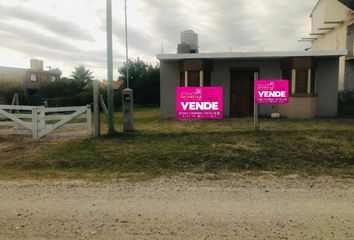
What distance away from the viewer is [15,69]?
4766cm

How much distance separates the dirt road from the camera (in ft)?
11.5

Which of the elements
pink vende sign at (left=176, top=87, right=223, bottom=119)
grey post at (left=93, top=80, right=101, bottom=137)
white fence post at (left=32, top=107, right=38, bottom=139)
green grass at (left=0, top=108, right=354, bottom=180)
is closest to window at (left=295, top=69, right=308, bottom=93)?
green grass at (left=0, top=108, right=354, bottom=180)

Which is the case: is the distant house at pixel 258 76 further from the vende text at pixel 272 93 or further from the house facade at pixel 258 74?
the vende text at pixel 272 93

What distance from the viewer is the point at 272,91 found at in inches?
432

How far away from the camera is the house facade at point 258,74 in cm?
1598

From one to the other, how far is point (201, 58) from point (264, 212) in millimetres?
13015

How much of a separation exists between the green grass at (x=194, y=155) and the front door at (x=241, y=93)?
24.7 ft

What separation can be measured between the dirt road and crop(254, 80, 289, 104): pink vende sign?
18.1ft

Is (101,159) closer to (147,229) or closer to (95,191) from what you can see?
(95,191)

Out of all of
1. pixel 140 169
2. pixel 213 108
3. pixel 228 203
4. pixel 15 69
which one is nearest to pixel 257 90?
pixel 213 108

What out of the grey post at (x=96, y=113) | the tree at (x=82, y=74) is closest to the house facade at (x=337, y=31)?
the grey post at (x=96, y=113)

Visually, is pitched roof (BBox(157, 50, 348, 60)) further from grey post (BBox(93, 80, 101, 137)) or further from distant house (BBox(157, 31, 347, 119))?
grey post (BBox(93, 80, 101, 137))

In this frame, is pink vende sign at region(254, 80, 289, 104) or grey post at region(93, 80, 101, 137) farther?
pink vende sign at region(254, 80, 289, 104)

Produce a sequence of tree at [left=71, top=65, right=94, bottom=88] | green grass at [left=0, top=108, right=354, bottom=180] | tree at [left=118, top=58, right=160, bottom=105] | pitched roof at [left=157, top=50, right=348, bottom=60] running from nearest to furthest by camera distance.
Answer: green grass at [left=0, top=108, right=354, bottom=180] → pitched roof at [left=157, top=50, right=348, bottom=60] → tree at [left=118, top=58, right=160, bottom=105] → tree at [left=71, top=65, right=94, bottom=88]
